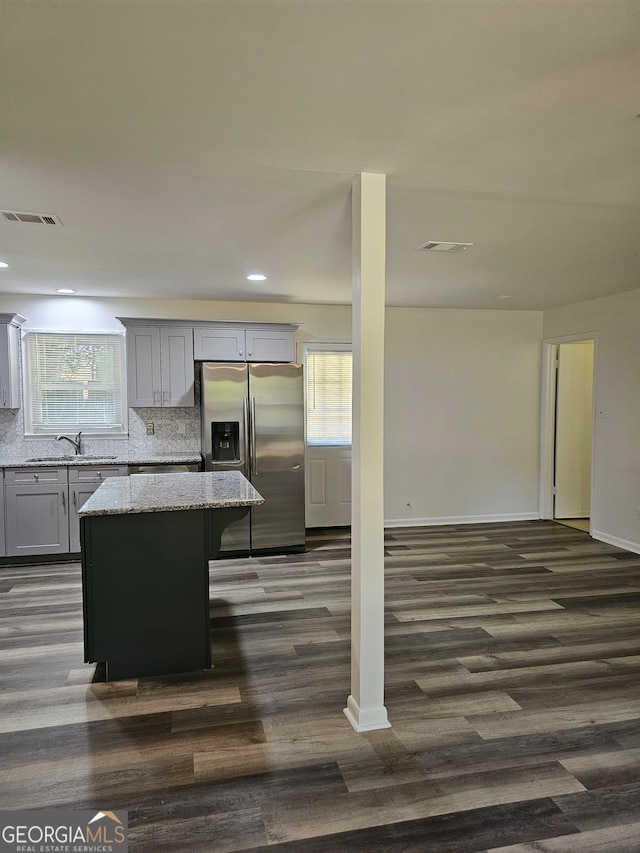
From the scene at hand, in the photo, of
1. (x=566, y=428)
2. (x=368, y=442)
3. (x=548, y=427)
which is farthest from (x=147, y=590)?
(x=566, y=428)

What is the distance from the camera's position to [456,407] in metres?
6.54

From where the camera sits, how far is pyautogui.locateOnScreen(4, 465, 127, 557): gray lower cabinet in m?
4.93

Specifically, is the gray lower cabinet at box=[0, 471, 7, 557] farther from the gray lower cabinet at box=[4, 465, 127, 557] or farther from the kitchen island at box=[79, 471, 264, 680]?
the kitchen island at box=[79, 471, 264, 680]

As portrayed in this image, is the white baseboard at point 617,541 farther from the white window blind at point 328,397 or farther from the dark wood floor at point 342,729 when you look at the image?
the white window blind at point 328,397

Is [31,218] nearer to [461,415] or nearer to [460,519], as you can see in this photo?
[461,415]

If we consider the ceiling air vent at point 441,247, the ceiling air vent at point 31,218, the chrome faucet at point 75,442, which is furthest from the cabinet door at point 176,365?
the ceiling air vent at point 441,247

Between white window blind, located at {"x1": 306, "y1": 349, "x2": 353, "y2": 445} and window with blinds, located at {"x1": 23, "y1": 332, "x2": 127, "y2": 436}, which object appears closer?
window with blinds, located at {"x1": 23, "y1": 332, "x2": 127, "y2": 436}

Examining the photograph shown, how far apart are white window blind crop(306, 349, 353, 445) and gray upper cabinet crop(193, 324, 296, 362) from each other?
0.65 meters

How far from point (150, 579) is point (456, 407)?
177 inches

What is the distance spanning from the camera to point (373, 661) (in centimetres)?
253

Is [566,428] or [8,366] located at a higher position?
[8,366]

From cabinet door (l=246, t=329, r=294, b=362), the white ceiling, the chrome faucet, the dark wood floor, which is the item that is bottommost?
the dark wood floor

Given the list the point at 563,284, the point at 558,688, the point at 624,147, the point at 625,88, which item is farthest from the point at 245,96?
the point at 563,284

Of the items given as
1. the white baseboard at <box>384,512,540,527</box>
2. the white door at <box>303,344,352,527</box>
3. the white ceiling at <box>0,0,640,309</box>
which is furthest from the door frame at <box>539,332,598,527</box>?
the white ceiling at <box>0,0,640,309</box>
